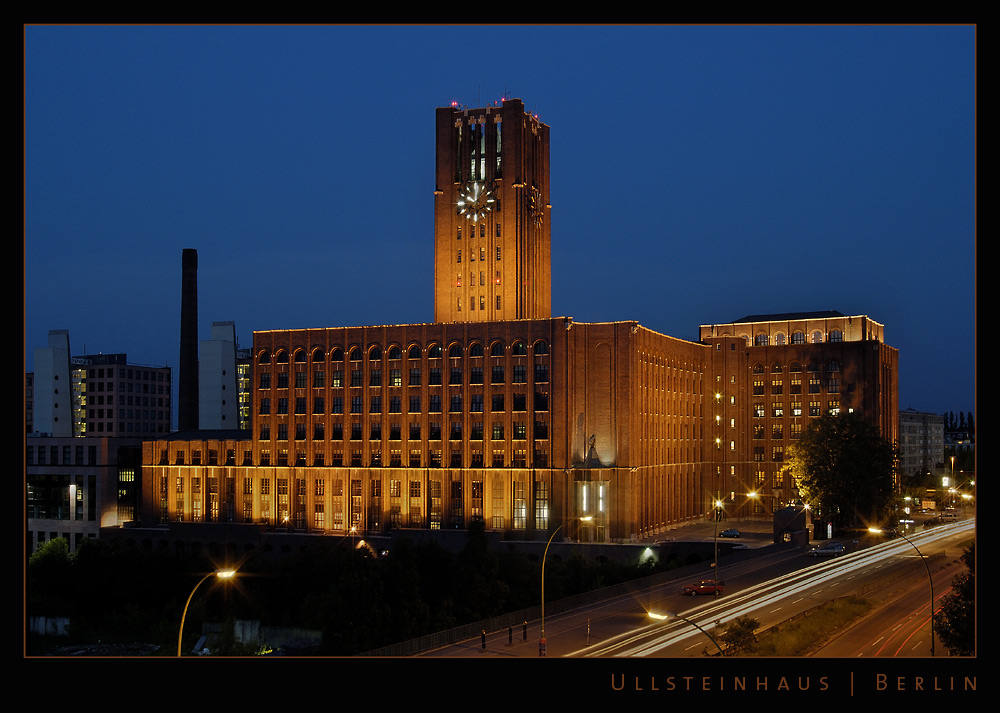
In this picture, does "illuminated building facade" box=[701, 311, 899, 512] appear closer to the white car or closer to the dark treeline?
the white car

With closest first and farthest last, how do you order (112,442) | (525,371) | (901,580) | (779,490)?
(901,580), (525,371), (112,442), (779,490)

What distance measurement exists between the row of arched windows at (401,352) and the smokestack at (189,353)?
35205 millimetres

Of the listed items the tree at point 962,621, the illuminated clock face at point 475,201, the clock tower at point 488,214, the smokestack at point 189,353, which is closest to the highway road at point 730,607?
the tree at point 962,621

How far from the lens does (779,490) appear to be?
162 m

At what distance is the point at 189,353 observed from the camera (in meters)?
168

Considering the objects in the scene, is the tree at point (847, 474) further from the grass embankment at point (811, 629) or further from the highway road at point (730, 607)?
the grass embankment at point (811, 629)

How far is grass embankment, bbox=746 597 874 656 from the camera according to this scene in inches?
2432

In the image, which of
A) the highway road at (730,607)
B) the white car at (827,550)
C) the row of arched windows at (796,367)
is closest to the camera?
the highway road at (730,607)

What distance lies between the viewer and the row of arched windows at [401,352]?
123m

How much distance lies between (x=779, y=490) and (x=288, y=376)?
73409 mm

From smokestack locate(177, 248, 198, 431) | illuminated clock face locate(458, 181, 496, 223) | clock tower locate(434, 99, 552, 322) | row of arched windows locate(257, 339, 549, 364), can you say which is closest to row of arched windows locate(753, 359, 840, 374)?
clock tower locate(434, 99, 552, 322)
